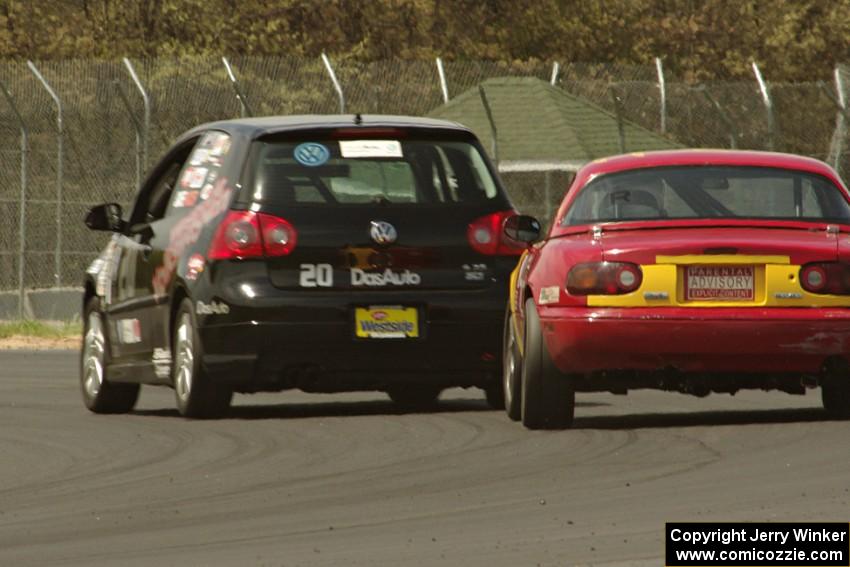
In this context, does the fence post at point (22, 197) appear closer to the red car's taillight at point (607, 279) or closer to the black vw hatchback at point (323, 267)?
the black vw hatchback at point (323, 267)

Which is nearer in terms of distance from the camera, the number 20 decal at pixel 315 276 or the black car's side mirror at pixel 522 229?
the black car's side mirror at pixel 522 229

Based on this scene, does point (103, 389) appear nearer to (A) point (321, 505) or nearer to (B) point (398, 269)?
(B) point (398, 269)

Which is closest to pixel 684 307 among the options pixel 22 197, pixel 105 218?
pixel 105 218

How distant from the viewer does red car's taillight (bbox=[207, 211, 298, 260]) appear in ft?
45.9

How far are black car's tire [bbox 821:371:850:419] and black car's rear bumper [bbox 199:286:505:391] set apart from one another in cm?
201

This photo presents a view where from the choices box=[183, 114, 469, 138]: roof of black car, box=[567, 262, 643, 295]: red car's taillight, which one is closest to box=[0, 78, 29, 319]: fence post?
box=[183, 114, 469, 138]: roof of black car

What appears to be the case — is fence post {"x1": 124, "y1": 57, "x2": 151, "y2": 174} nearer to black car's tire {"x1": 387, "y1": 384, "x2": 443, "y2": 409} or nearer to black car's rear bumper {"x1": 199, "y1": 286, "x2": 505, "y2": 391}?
black car's tire {"x1": 387, "y1": 384, "x2": 443, "y2": 409}

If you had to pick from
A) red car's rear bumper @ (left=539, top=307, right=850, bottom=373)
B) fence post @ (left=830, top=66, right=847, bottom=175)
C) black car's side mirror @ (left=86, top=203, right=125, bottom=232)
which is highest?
red car's rear bumper @ (left=539, top=307, right=850, bottom=373)

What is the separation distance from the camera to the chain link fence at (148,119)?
98.9 feet

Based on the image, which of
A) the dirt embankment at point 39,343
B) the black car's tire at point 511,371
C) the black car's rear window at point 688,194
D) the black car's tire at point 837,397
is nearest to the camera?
the black car's rear window at point 688,194

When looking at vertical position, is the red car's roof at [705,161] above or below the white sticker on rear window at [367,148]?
above

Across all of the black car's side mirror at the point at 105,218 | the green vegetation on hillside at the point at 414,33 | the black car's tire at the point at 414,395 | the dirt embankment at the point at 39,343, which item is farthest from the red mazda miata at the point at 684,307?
the green vegetation on hillside at the point at 414,33

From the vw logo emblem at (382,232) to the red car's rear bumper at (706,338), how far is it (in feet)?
5.93

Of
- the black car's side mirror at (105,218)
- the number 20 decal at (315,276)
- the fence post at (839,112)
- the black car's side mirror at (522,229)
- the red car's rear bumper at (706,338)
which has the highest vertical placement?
the black car's side mirror at (522,229)
